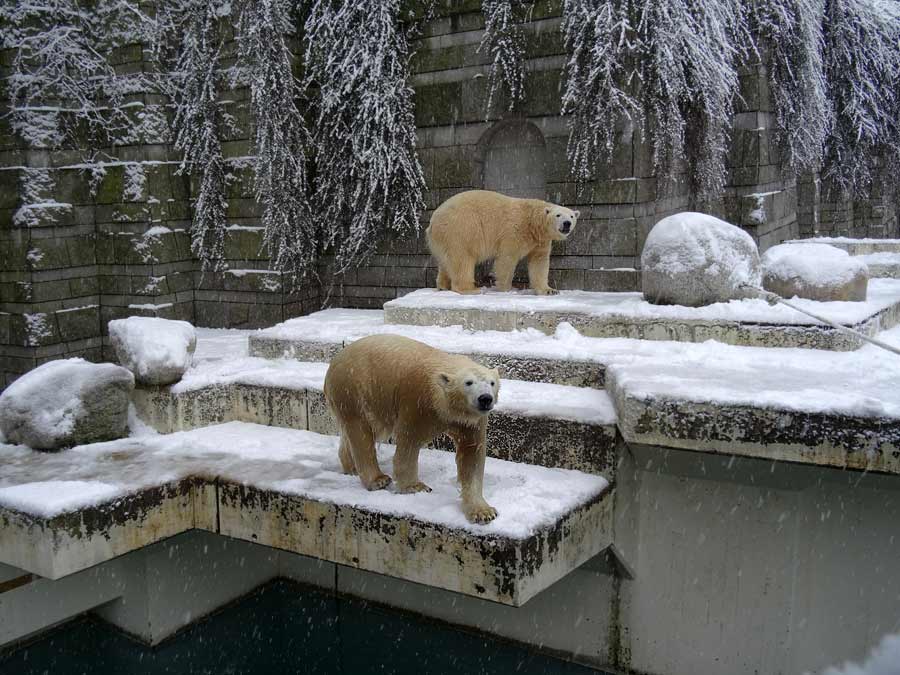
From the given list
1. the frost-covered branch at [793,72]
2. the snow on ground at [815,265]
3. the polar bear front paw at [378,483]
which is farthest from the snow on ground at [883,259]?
the polar bear front paw at [378,483]

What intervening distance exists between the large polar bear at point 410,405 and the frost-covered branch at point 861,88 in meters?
9.77

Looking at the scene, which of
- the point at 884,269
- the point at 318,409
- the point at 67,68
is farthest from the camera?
the point at 67,68

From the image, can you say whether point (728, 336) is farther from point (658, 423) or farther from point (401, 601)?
point (401, 601)

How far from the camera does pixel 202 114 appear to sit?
7957 millimetres

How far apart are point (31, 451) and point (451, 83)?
194 inches

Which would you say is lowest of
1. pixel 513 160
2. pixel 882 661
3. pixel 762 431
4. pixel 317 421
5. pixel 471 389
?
pixel 882 661

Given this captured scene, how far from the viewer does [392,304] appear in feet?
18.9

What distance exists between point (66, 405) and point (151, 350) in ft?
1.99

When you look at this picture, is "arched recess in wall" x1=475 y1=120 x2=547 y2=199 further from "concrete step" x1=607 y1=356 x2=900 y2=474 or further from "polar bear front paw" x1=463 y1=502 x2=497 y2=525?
"polar bear front paw" x1=463 y1=502 x2=497 y2=525

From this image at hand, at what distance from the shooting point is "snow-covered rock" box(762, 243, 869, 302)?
193 inches

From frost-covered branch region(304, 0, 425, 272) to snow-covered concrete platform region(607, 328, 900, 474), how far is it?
4.17 m

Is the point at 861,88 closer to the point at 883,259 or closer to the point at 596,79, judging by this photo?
the point at 883,259

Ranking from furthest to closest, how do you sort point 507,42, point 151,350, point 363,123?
point 363,123 < point 507,42 < point 151,350

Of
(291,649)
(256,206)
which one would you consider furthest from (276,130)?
(291,649)
